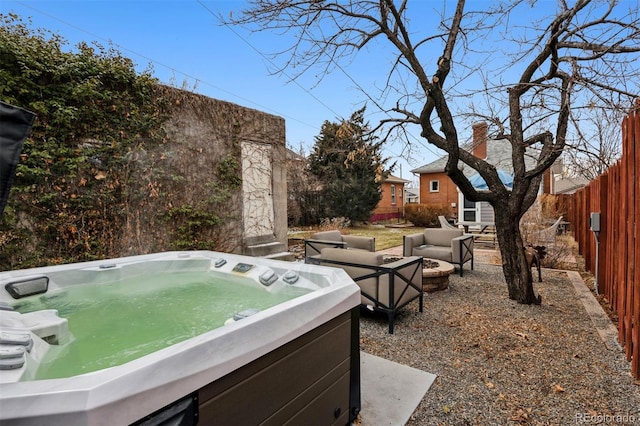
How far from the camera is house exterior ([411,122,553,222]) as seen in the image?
534 inches

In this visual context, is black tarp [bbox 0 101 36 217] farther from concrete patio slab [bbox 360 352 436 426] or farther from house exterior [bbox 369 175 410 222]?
house exterior [bbox 369 175 410 222]

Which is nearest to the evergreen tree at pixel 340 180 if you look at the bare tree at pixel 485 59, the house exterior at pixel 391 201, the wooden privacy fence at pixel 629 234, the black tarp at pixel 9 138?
the house exterior at pixel 391 201

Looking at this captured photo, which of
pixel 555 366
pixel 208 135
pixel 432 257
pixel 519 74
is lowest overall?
pixel 555 366

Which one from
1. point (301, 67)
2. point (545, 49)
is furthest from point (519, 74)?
point (301, 67)

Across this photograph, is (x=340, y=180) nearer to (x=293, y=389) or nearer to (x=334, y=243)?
(x=334, y=243)

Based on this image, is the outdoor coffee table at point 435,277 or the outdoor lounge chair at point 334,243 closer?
the outdoor coffee table at point 435,277

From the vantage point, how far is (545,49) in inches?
174

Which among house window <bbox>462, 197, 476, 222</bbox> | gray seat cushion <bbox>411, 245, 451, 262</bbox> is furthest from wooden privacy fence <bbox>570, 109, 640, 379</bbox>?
house window <bbox>462, 197, 476, 222</bbox>

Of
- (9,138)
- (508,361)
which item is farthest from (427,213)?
(9,138)

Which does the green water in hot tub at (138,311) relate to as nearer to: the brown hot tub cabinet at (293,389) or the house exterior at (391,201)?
the brown hot tub cabinet at (293,389)

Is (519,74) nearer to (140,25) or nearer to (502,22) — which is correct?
(502,22)

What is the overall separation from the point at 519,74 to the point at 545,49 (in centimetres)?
66

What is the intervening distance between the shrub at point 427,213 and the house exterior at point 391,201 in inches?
122

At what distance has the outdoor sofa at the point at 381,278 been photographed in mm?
3980
